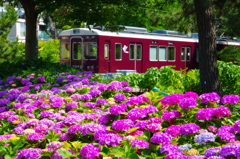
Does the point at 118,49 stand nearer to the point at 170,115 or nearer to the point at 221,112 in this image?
the point at 170,115

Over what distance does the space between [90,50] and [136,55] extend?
268 cm

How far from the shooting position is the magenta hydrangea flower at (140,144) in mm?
2996

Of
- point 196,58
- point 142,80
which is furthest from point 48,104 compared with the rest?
point 196,58

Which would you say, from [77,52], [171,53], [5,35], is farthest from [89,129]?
[5,35]

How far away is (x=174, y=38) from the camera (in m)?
23.2

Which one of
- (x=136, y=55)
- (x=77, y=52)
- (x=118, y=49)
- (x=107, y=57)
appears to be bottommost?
(x=107, y=57)

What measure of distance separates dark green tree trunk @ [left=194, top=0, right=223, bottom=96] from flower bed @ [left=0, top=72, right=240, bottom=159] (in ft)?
16.6

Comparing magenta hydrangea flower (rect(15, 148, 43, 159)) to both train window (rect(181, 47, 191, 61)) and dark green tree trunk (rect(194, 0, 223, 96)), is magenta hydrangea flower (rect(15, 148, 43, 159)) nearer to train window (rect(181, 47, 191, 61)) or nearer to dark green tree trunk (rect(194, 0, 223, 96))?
dark green tree trunk (rect(194, 0, 223, 96))

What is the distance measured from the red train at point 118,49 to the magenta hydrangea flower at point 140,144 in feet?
47.6

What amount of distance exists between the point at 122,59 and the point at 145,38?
2009 millimetres

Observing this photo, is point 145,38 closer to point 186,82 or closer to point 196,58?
point 196,58

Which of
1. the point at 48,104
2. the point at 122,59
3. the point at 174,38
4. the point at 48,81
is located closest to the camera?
the point at 48,104

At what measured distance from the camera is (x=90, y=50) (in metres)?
19.1

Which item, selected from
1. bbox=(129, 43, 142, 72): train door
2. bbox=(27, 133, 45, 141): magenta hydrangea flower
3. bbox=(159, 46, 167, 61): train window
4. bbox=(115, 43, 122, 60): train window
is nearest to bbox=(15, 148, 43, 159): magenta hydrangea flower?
bbox=(27, 133, 45, 141): magenta hydrangea flower
